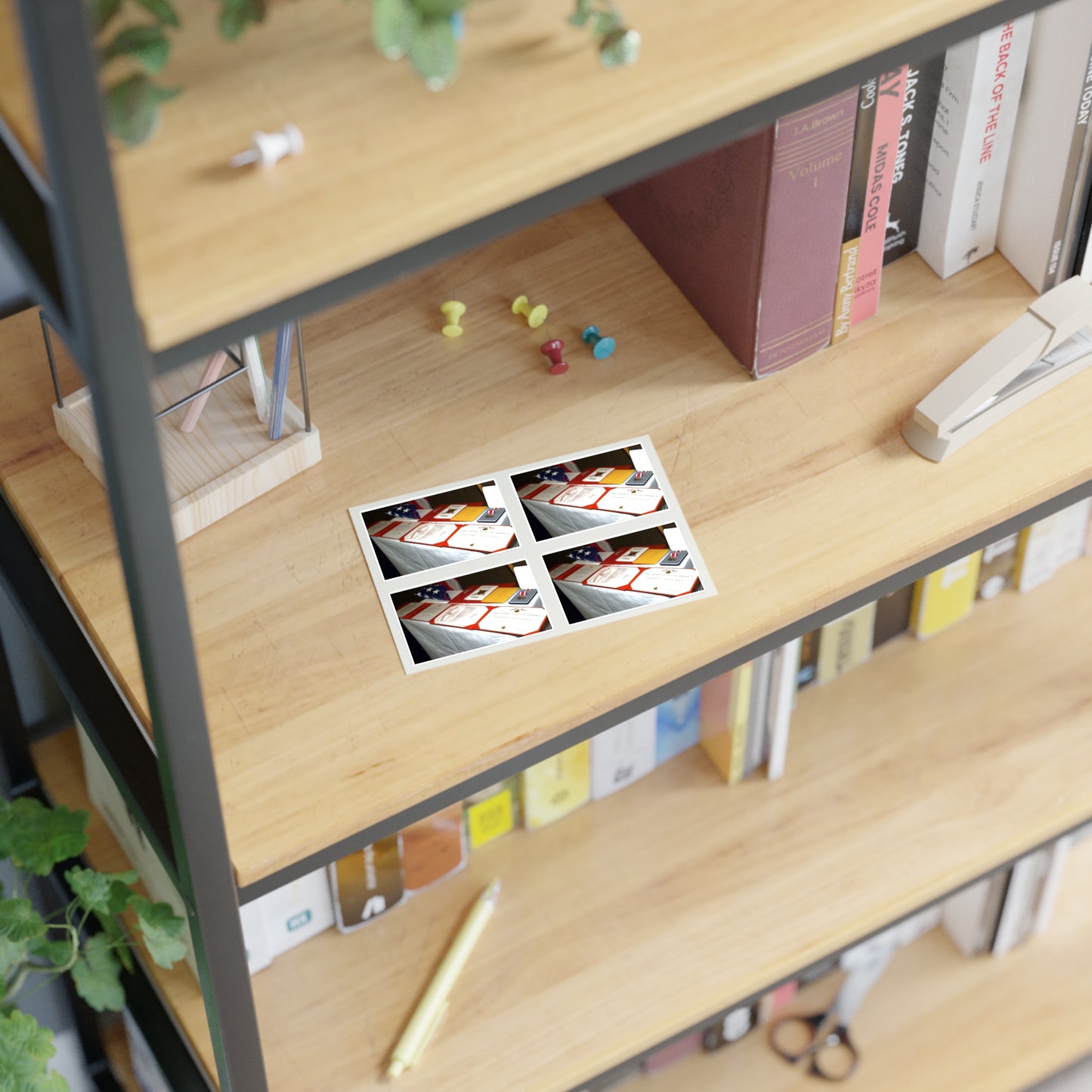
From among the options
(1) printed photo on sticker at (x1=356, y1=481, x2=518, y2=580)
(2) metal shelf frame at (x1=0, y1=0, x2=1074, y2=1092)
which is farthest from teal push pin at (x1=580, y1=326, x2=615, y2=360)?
(2) metal shelf frame at (x1=0, y1=0, x2=1074, y2=1092)

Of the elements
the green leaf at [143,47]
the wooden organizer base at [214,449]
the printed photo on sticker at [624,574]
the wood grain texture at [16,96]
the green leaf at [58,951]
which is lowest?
the green leaf at [58,951]

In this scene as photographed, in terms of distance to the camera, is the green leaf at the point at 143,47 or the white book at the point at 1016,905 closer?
the green leaf at the point at 143,47

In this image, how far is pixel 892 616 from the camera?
153 cm

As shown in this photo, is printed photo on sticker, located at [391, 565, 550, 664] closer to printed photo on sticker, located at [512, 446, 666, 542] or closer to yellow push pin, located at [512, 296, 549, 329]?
printed photo on sticker, located at [512, 446, 666, 542]

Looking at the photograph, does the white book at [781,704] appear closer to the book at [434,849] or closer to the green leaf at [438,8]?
the book at [434,849]

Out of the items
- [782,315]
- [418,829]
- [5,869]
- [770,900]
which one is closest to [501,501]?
[782,315]

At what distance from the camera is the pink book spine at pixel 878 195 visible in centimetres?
101

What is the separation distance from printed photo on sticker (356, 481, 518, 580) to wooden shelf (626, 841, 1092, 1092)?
0.87 metres

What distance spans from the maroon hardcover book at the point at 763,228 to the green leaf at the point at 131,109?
44cm

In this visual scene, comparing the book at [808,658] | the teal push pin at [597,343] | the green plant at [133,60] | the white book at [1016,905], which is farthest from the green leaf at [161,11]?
the white book at [1016,905]

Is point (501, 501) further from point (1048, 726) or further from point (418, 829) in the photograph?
point (1048, 726)

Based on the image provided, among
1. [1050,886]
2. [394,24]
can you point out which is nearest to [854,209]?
[394,24]

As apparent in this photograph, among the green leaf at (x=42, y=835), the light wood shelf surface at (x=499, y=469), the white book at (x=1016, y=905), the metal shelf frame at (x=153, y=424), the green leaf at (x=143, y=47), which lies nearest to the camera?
the metal shelf frame at (x=153, y=424)

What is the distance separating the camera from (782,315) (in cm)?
109
